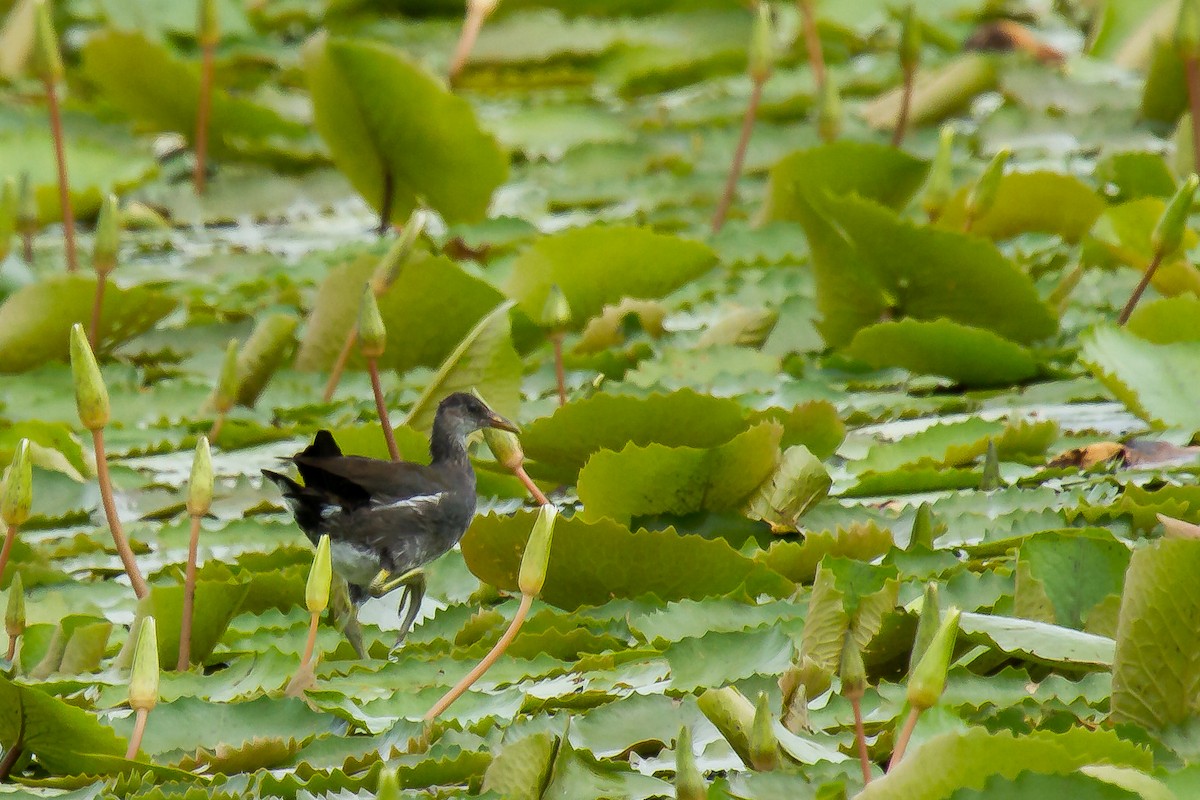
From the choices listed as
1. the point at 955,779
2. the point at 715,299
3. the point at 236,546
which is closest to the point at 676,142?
the point at 715,299

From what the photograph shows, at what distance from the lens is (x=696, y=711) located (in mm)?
1758

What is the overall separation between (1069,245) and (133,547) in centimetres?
205

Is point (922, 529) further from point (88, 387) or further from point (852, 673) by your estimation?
point (88, 387)

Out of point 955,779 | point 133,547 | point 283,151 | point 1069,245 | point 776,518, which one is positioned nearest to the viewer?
point 955,779

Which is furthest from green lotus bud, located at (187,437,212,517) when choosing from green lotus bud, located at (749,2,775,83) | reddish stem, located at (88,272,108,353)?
green lotus bud, located at (749,2,775,83)

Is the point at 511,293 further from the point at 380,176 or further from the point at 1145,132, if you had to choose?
the point at 1145,132

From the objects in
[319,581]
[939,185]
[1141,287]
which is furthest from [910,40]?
[319,581]

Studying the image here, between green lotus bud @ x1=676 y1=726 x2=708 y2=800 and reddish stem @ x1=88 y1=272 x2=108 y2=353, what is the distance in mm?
2060

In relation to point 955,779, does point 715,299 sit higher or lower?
lower

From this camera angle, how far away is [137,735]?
1718 millimetres

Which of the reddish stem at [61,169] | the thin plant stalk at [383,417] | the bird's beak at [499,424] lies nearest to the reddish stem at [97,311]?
the reddish stem at [61,169]

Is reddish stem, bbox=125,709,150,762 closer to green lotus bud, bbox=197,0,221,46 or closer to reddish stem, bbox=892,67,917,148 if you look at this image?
reddish stem, bbox=892,67,917,148

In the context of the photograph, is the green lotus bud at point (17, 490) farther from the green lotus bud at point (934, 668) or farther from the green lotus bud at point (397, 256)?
the green lotus bud at point (934, 668)

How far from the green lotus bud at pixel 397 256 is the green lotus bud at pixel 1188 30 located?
1.49 metres
